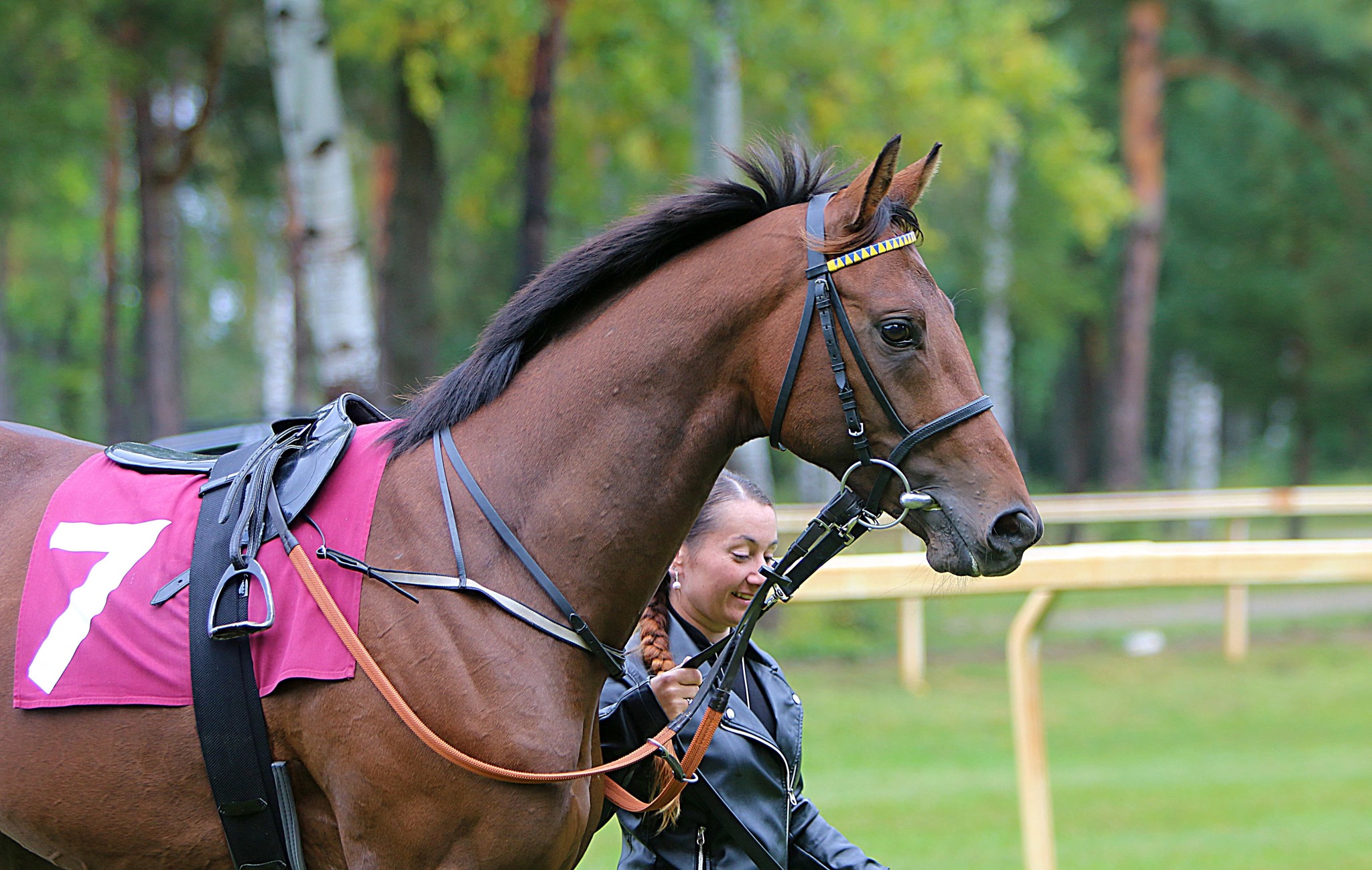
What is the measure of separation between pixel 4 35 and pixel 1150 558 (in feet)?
37.4

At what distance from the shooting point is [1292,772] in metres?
6.34

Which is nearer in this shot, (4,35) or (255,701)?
(255,701)

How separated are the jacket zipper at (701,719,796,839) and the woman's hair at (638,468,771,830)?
18 cm

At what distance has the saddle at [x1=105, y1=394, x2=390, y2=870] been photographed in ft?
7.57

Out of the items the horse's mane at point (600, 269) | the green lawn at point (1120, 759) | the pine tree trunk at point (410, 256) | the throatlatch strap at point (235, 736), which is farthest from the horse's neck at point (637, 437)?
the pine tree trunk at point (410, 256)

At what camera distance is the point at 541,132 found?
32.4 ft

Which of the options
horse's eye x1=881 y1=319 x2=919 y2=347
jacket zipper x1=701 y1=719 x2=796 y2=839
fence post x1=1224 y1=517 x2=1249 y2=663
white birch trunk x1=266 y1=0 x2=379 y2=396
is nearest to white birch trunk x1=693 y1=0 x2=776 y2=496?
white birch trunk x1=266 y1=0 x2=379 y2=396

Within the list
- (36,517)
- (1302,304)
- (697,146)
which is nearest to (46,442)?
(36,517)

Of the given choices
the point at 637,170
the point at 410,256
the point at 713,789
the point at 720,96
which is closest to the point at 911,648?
the point at 720,96

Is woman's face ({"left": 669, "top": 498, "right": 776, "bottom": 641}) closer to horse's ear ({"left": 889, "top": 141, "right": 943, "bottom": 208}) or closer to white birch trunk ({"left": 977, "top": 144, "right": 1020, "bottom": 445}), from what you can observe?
horse's ear ({"left": 889, "top": 141, "right": 943, "bottom": 208})

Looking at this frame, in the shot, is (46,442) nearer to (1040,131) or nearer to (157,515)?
(157,515)

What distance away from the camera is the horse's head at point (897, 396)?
2277 millimetres

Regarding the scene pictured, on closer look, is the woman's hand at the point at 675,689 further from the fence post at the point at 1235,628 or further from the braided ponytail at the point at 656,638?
the fence post at the point at 1235,628

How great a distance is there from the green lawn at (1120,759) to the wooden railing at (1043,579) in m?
0.99
